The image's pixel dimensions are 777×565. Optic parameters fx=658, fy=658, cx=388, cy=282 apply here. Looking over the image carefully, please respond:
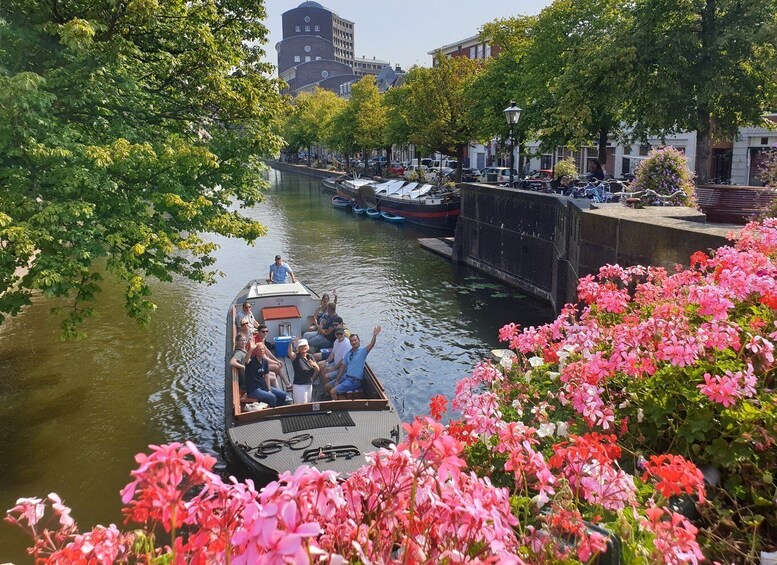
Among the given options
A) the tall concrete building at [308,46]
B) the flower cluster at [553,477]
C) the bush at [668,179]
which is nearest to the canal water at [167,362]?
the bush at [668,179]

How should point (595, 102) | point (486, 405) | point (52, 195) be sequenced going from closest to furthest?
point (486, 405) < point (52, 195) < point (595, 102)

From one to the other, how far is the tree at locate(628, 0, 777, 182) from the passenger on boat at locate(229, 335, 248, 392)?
14740 mm

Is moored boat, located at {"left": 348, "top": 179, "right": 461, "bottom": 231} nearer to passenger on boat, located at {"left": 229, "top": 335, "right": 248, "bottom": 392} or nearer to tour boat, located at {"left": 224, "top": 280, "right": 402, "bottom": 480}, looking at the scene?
passenger on boat, located at {"left": 229, "top": 335, "right": 248, "bottom": 392}

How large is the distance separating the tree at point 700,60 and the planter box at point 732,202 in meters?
4.78

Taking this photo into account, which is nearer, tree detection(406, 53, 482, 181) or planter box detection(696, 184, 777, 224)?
planter box detection(696, 184, 777, 224)

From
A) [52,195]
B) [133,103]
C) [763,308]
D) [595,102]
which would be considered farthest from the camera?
[595,102]

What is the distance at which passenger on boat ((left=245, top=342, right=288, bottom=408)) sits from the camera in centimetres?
1040

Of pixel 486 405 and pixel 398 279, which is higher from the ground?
pixel 486 405

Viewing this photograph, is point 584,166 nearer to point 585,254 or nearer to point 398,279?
point 398,279

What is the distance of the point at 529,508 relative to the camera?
2691 mm

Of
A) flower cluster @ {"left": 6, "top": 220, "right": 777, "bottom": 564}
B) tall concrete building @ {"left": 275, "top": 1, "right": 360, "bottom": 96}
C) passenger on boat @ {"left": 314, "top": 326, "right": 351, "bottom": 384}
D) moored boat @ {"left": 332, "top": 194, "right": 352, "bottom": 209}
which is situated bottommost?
passenger on boat @ {"left": 314, "top": 326, "right": 351, "bottom": 384}

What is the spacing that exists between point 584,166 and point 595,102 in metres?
27.6

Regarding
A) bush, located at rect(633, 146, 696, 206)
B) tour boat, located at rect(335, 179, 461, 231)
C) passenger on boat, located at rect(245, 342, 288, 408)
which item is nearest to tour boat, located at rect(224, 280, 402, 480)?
passenger on boat, located at rect(245, 342, 288, 408)

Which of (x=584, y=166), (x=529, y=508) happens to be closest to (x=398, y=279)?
(x=529, y=508)
